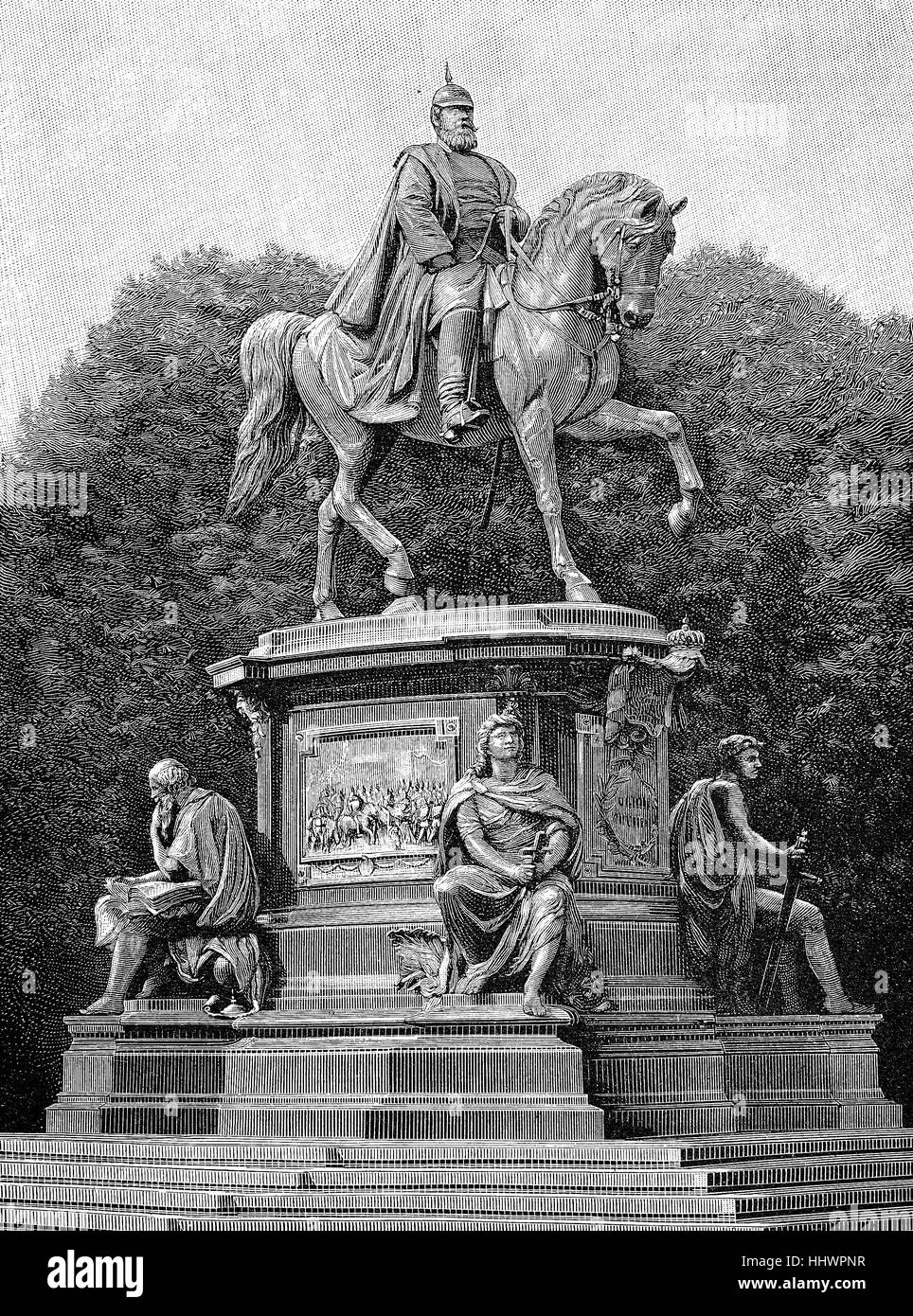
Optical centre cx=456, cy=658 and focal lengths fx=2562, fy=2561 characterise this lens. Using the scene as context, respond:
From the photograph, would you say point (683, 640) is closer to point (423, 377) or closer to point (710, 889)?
point (710, 889)

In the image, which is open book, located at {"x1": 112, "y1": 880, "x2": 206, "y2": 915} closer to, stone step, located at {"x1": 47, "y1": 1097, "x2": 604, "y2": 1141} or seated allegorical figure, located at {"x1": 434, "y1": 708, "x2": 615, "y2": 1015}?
stone step, located at {"x1": 47, "y1": 1097, "x2": 604, "y2": 1141}

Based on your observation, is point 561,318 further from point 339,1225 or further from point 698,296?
point 698,296

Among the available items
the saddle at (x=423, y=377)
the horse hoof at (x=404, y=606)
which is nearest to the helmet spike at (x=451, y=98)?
the saddle at (x=423, y=377)

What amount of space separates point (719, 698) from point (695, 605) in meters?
1.09

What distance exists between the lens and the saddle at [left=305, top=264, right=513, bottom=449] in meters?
20.0

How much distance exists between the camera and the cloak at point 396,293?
20.0 metres

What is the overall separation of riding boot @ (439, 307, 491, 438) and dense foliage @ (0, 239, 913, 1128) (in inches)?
279

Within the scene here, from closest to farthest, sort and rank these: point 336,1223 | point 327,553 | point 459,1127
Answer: point 336,1223 < point 459,1127 < point 327,553

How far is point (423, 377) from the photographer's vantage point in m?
20.2

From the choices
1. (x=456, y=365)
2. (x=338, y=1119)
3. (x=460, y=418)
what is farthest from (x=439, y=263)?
(x=338, y=1119)

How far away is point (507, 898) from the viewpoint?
18.0 meters

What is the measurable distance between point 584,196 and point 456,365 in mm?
1613

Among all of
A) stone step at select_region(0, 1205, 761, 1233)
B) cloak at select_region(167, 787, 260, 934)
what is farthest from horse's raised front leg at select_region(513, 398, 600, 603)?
stone step at select_region(0, 1205, 761, 1233)
